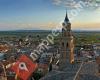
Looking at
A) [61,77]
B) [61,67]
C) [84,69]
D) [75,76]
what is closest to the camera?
[75,76]

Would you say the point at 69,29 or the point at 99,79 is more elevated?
the point at 69,29

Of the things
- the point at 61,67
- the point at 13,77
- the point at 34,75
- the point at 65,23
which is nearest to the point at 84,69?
the point at 61,67

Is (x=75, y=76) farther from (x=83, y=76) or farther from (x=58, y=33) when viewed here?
(x=58, y=33)

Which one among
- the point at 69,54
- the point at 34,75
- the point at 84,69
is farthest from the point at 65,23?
the point at 34,75

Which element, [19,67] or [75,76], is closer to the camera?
[75,76]

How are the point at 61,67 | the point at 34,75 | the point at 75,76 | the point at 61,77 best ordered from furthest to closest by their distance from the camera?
the point at 34,75 < the point at 61,67 < the point at 61,77 < the point at 75,76

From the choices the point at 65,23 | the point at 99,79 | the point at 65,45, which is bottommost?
the point at 99,79

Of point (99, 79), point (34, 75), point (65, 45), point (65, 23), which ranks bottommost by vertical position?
point (34, 75)

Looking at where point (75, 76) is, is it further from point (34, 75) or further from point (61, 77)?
point (34, 75)

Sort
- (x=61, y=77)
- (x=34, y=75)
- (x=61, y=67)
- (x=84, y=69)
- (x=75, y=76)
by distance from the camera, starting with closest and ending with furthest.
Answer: (x=75, y=76), (x=61, y=77), (x=84, y=69), (x=61, y=67), (x=34, y=75)
